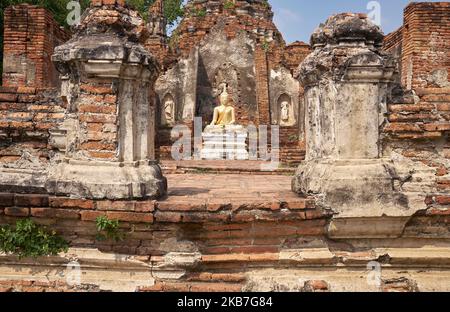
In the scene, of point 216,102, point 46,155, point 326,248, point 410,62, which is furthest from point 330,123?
point 216,102

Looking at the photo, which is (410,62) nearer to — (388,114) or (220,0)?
(388,114)

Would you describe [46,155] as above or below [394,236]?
above

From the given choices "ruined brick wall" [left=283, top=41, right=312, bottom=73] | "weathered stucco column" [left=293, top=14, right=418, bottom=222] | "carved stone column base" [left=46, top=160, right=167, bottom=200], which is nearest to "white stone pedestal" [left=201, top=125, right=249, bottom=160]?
"ruined brick wall" [left=283, top=41, right=312, bottom=73]

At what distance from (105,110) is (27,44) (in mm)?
10118

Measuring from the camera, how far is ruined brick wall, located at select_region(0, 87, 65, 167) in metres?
4.08

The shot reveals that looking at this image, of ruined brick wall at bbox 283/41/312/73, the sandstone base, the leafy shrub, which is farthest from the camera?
ruined brick wall at bbox 283/41/312/73

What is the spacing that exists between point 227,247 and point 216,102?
53.2ft

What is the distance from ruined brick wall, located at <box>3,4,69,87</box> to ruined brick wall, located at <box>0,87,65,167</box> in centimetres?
891

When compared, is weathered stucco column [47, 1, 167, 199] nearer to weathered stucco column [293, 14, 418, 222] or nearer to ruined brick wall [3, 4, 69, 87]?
weathered stucco column [293, 14, 418, 222]

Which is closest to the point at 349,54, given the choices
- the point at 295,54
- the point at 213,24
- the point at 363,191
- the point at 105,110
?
the point at 363,191

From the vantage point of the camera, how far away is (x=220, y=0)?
21.6m

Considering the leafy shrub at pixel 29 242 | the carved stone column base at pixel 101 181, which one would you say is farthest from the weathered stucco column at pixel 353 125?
the leafy shrub at pixel 29 242

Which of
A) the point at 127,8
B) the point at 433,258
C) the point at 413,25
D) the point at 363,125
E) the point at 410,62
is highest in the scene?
the point at 413,25

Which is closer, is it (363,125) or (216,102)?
(363,125)
